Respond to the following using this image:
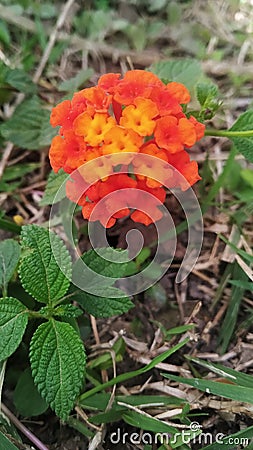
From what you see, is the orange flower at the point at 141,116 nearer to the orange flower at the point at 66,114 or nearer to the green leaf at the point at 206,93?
the orange flower at the point at 66,114

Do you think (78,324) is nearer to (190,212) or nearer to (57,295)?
(57,295)

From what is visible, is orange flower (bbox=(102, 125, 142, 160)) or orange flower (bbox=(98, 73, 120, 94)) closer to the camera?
orange flower (bbox=(102, 125, 142, 160))

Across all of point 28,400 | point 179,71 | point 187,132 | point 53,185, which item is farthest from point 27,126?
point 28,400

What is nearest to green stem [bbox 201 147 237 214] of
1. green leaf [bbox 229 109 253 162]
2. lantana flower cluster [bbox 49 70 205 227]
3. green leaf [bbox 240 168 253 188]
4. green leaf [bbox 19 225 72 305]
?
green leaf [bbox 240 168 253 188]

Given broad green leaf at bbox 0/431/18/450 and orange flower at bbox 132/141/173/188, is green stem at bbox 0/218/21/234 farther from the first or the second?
broad green leaf at bbox 0/431/18/450

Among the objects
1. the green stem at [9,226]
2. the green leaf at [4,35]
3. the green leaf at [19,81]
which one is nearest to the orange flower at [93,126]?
the green stem at [9,226]

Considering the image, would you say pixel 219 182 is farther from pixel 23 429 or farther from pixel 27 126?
pixel 23 429

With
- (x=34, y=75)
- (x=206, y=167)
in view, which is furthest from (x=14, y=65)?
(x=206, y=167)
